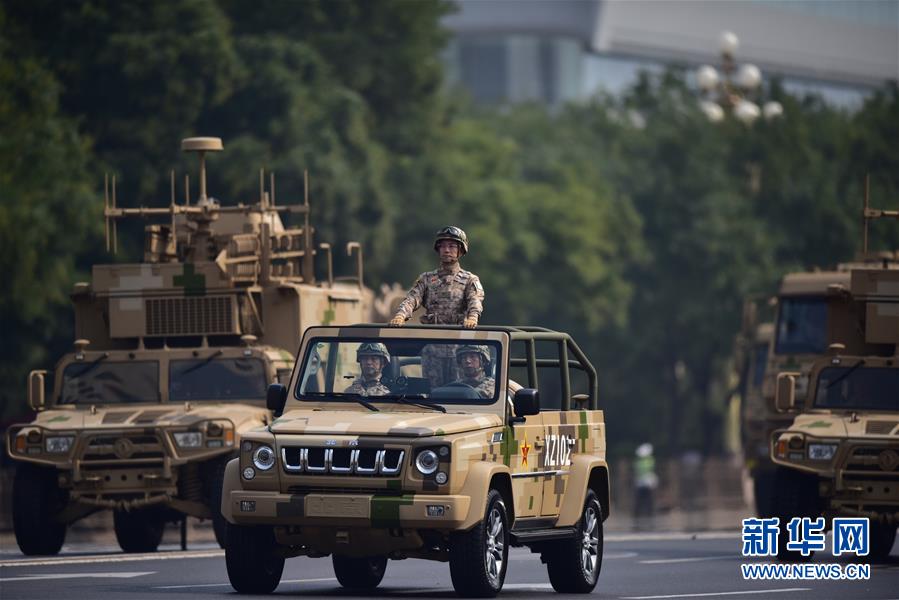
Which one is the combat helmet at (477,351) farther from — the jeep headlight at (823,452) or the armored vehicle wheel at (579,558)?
the jeep headlight at (823,452)

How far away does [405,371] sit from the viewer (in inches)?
661

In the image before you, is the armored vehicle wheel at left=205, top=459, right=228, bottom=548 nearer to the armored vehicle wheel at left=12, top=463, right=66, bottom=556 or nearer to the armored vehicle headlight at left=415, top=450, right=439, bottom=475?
the armored vehicle wheel at left=12, top=463, right=66, bottom=556

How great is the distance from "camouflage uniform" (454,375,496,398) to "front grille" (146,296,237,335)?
889cm

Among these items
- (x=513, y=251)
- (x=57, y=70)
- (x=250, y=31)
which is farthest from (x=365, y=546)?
(x=513, y=251)

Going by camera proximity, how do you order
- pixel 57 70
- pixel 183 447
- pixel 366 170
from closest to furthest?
pixel 183 447
pixel 57 70
pixel 366 170


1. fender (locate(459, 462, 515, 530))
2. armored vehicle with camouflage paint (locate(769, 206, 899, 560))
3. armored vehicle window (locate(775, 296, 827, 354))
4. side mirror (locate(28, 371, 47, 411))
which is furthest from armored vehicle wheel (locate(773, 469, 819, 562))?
armored vehicle window (locate(775, 296, 827, 354))

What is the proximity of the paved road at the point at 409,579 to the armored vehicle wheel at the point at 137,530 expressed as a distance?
54cm

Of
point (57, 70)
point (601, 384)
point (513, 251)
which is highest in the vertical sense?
point (57, 70)

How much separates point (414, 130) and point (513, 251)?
5746 millimetres

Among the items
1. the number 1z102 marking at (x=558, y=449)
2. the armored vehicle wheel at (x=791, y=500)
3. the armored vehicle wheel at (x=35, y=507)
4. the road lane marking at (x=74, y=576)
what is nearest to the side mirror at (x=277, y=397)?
the number 1z102 marking at (x=558, y=449)

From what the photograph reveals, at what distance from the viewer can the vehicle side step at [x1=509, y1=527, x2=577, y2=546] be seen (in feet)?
54.9

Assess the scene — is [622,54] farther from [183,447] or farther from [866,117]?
[183,447]

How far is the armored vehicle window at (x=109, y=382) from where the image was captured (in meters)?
24.2

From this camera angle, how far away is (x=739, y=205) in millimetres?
59656
